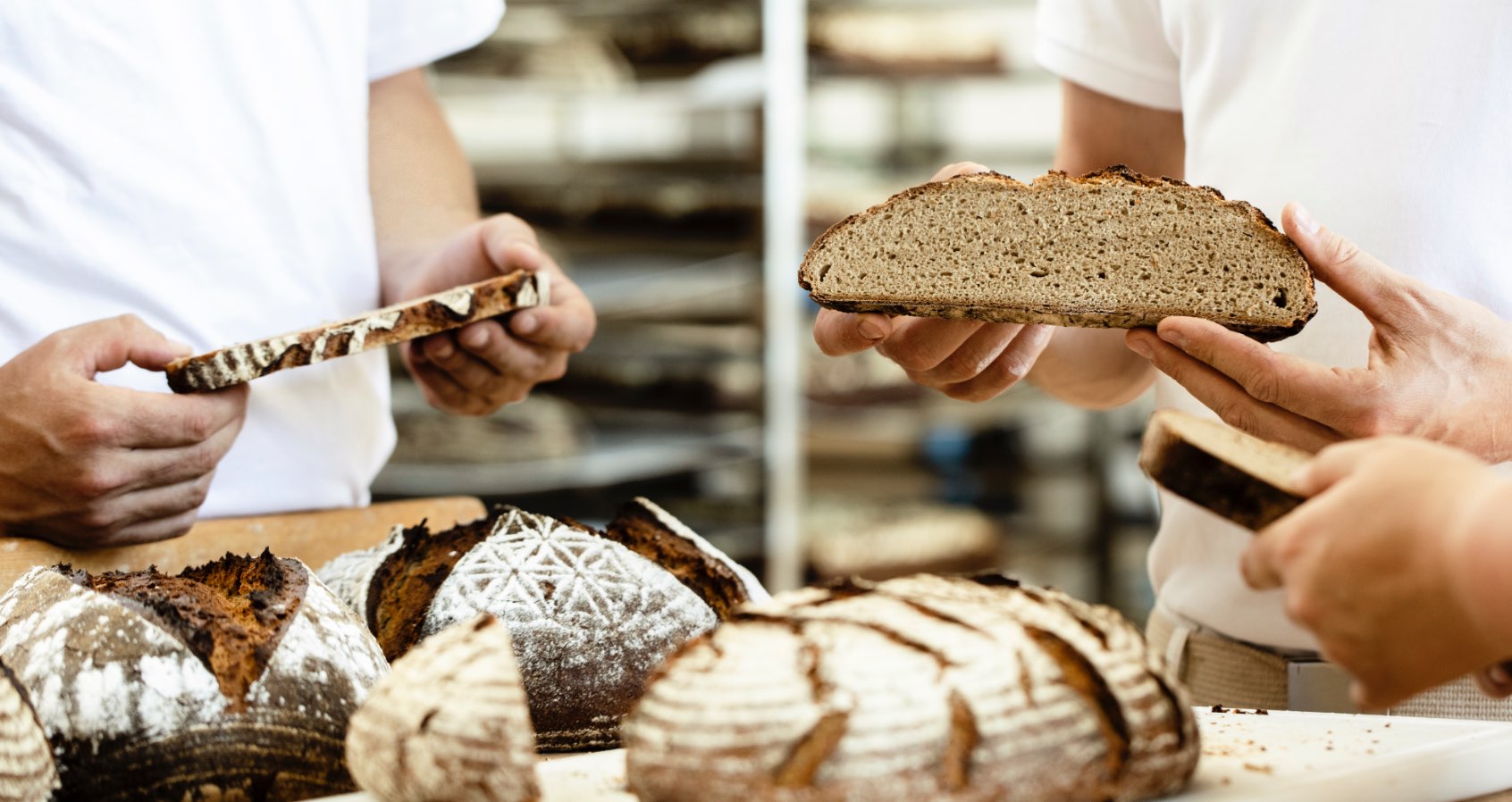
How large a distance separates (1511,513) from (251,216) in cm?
170

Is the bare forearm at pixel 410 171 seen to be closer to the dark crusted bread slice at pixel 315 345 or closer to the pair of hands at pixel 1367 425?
the dark crusted bread slice at pixel 315 345

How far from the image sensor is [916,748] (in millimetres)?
836

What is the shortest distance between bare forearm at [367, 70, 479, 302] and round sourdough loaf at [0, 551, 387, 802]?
1124mm

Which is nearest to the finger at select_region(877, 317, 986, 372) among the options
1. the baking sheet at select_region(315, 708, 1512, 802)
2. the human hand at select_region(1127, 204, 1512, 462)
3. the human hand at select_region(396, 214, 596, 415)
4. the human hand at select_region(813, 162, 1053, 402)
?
the human hand at select_region(813, 162, 1053, 402)

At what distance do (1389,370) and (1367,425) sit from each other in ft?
0.20

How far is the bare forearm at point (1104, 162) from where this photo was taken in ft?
6.56

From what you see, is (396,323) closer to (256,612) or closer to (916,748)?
(256,612)

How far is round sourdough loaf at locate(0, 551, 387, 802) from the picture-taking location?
994 mm

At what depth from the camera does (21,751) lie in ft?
3.03

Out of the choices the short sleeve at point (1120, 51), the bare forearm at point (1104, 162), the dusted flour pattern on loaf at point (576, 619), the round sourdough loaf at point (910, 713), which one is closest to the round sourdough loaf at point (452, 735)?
the round sourdough loaf at point (910, 713)

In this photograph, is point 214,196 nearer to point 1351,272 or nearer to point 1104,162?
point 1104,162

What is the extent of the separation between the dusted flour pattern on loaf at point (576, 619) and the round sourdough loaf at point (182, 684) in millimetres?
200

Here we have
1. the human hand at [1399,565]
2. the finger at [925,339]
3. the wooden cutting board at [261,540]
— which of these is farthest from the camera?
the finger at [925,339]

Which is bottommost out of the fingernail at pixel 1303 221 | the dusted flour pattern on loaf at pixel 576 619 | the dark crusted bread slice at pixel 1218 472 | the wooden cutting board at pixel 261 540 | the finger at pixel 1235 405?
the wooden cutting board at pixel 261 540
